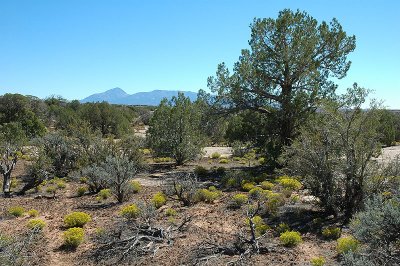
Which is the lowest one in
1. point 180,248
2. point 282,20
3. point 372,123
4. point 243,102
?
point 180,248

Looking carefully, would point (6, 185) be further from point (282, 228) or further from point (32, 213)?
point (282, 228)

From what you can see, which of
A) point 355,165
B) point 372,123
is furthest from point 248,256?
point 372,123

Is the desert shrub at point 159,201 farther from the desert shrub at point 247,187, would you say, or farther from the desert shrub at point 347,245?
the desert shrub at point 347,245

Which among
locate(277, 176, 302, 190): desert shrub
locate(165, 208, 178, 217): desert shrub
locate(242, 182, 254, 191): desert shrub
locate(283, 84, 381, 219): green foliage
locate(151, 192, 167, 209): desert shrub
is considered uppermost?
locate(283, 84, 381, 219): green foliage

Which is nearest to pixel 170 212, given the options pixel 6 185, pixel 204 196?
pixel 204 196

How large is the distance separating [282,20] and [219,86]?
5108 millimetres

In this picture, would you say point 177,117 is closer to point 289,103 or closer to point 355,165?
point 289,103

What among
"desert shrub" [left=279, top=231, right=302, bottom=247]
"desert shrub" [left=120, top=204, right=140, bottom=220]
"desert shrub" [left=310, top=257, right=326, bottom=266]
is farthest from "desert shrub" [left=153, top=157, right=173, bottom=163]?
"desert shrub" [left=310, top=257, right=326, bottom=266]

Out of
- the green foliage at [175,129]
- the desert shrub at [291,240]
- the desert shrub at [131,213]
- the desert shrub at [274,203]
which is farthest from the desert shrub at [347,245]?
the green foliage at [175,129]

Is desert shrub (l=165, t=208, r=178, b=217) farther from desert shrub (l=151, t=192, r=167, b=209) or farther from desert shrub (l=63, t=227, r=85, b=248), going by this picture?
desert shrub (l=63, t=227, r=85, b=248)

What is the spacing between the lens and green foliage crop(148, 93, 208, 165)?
24688 millimetres

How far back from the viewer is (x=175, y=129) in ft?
81.9

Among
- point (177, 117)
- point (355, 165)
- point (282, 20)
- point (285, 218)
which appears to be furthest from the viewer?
point (177, 117)

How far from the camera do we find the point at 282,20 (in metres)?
20.4
